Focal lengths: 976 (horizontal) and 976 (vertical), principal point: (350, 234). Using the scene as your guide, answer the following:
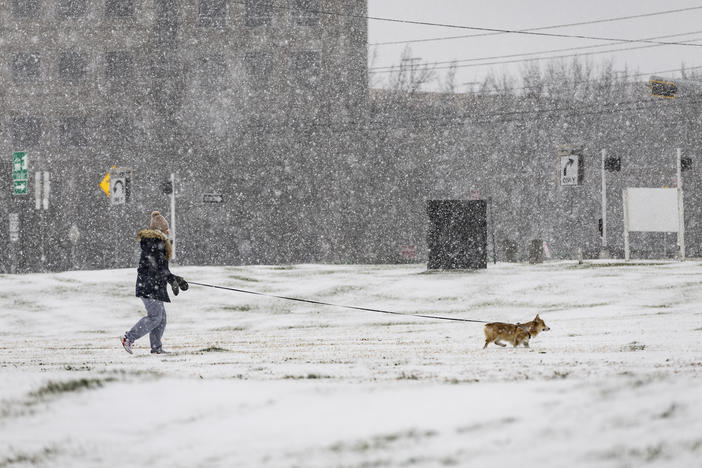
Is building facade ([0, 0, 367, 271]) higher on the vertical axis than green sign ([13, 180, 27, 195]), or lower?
higher

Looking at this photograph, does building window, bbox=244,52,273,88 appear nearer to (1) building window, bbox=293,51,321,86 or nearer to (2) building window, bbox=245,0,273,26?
(1) building window, bbox=293,51,321,86

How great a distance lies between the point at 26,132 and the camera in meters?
56.2

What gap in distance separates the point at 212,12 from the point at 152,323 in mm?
46681

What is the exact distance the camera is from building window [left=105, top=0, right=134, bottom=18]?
2207 inches

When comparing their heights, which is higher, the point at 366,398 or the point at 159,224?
the point at 159,224

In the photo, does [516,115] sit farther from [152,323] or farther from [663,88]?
[152,323]

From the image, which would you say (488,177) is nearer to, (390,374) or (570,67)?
(570,67)

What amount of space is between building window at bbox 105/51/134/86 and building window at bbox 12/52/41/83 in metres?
4.24

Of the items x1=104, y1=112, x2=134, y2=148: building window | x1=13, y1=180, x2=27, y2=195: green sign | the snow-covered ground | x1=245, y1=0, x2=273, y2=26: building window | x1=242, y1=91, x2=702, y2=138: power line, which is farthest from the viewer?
x1=242, y1=91, x2=702, y2=138: power line

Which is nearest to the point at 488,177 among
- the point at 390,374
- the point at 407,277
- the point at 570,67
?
the point at 570,67

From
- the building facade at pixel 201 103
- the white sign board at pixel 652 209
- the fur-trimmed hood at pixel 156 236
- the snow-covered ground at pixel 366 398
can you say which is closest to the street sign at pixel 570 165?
the white sign board at pixel 652 209

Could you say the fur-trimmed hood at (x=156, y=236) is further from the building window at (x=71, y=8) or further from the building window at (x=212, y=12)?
the building window at (x=71, y=8)

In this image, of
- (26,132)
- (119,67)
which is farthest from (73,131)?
(119,67)

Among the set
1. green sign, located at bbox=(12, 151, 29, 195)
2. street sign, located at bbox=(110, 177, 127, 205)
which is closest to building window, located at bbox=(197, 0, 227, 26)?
green sign, located at bbox=(12, 151, 29, 195)
